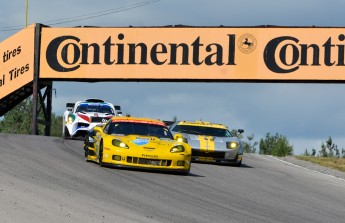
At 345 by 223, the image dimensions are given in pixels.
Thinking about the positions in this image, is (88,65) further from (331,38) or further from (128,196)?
(128,196)

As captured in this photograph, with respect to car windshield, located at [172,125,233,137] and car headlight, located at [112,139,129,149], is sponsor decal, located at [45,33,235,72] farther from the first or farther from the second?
car headlight, located at [112,139,129,149]

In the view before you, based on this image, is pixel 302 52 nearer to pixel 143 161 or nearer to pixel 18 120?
pixel 143 161

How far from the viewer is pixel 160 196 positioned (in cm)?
1468

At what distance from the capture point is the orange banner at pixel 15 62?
45156mm

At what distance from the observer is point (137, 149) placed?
18.8 metres

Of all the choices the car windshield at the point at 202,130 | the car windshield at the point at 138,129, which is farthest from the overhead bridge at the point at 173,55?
the car windshield at the point at 138,129

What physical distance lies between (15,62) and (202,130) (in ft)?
72.0

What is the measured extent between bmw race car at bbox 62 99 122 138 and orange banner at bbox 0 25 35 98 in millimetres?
13735

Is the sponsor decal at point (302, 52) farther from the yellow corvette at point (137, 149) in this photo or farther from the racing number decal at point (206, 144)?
the yellow corvette at point (137, 149)

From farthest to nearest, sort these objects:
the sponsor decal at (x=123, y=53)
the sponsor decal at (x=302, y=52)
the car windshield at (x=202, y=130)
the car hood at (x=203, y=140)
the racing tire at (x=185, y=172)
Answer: the sponsor decal at (x=123, y=53)
the sponsor decal at (x=302, y=52)
the car windshield at (x=202, y=130)
the car hood at (x=203, y=140)
the racing tire at (x=185, y=172)

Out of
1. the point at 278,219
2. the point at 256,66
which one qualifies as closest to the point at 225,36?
the point at 256,66

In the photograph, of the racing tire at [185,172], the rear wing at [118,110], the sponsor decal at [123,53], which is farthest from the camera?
the sponsor decal at [123,53]

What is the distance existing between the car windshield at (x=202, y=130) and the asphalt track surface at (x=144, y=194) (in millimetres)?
2291

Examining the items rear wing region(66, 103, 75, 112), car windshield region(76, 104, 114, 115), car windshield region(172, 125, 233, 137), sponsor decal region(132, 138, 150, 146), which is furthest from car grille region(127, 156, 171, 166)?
rear wing region(66, 103, 75, 112)
